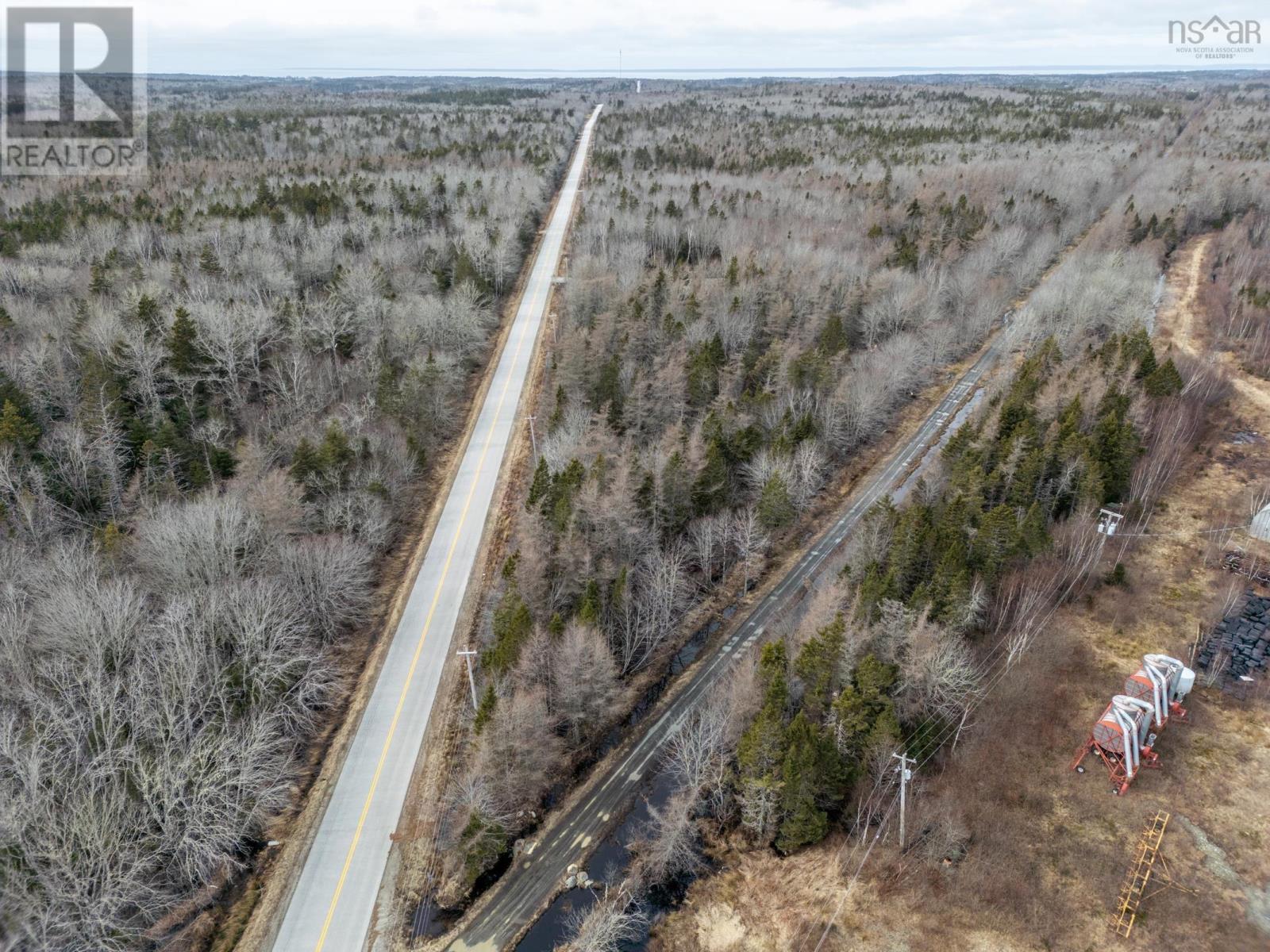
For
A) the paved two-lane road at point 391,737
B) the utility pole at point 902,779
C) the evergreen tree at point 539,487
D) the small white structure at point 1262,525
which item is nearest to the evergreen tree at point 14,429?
the paved two-lane road at point 391,737

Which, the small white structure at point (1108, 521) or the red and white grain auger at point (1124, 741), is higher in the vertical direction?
the small white structure at point (1108, 521)

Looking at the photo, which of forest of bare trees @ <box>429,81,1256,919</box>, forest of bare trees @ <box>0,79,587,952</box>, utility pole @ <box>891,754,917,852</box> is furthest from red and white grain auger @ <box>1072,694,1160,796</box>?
forest of bare trees @ <box>0,79,587,952</box>

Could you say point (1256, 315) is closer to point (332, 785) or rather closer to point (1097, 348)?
point (1097, 348)

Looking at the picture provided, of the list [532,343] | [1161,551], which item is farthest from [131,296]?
[1161,551]

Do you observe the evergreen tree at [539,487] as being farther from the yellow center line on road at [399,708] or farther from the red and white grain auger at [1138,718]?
the red and white grain auger at [1138,718]

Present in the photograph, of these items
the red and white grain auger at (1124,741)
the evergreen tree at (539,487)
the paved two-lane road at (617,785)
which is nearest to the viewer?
the paved two-lane road at (617,785)

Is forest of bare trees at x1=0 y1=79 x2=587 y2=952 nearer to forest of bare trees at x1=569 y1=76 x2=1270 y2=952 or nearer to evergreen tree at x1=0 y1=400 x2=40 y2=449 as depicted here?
evergreen tree at x1=0 y1=400 x2=40 y2=449

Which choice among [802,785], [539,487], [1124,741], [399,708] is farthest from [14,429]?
[1124,741]
